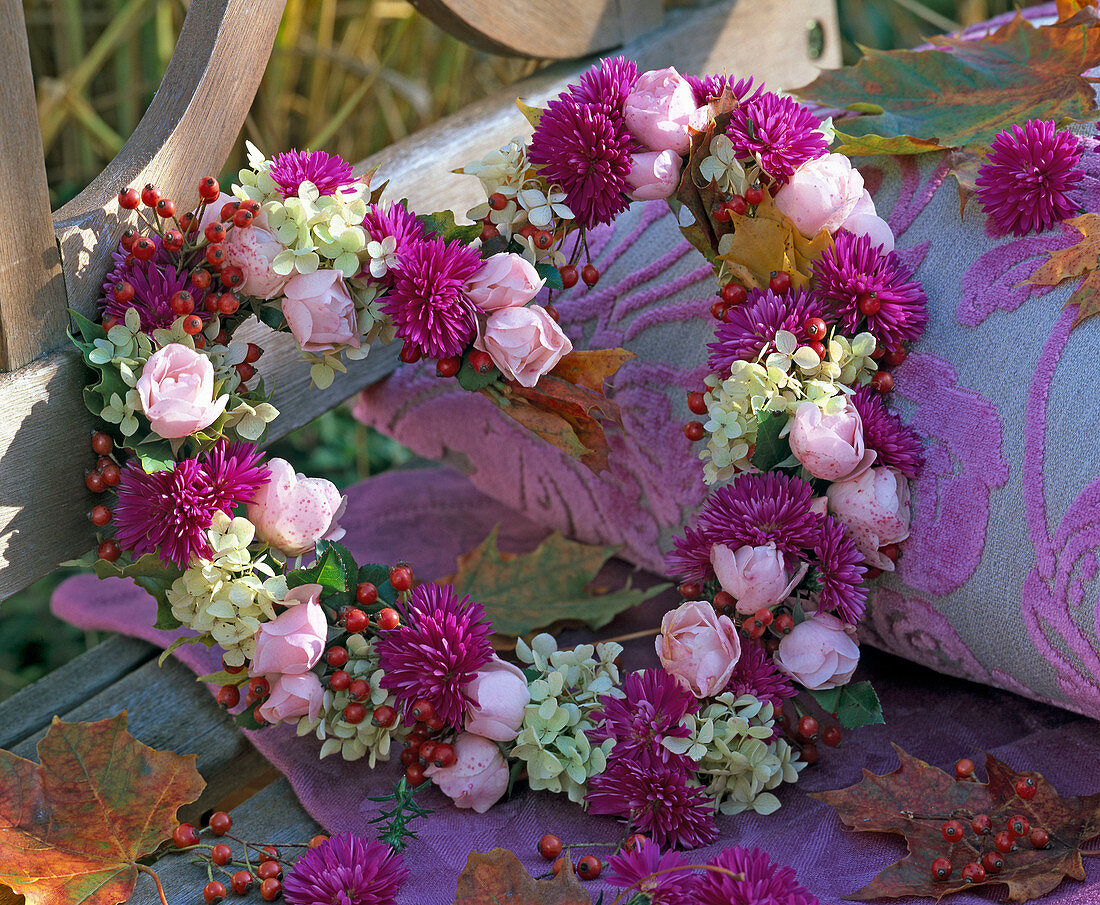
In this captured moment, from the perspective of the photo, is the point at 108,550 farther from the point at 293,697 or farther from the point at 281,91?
the point at 281,91

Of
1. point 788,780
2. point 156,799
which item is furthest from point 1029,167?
point 156,799

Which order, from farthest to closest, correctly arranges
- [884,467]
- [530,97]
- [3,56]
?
[530,97]
[884,467]
[3,56]

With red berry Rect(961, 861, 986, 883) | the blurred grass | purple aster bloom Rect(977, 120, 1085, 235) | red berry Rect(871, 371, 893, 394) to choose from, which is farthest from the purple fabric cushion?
the blurred grass

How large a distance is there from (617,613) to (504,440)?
0.20m

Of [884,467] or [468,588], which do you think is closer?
[884,467]

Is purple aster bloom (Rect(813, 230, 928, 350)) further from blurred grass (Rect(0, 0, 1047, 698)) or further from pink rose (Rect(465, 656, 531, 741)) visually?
blurred grass (Rect(0, 0, 1047, 698))

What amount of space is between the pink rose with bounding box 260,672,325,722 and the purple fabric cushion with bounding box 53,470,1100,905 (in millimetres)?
78

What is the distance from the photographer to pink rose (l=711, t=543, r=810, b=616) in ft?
2.11

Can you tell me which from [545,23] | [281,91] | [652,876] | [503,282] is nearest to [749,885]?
[652,876]

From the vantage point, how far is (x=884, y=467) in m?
0.69

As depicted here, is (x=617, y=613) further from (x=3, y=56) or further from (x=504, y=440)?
(x=3, y=56)

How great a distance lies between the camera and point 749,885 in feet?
1.68

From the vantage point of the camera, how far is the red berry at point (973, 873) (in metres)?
0.57

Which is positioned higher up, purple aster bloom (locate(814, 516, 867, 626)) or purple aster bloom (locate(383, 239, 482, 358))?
purple aster bloom (locate(383, 239, 482, 358))
